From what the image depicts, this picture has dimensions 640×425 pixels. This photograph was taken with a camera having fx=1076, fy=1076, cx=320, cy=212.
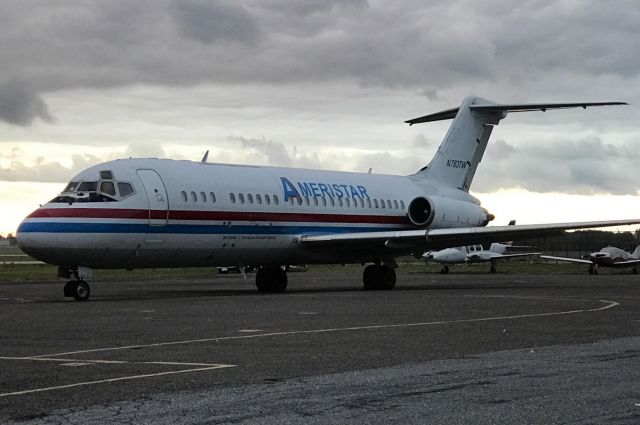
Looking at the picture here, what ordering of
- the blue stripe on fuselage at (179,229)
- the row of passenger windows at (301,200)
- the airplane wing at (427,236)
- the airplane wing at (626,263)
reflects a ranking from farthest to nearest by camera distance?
the airplane wing at (626,263), the airplane wing at (427,236), the row of passenger windows at (301,200), the blue stripe on fuselage at (179,229)

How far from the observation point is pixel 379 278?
36.0 meters

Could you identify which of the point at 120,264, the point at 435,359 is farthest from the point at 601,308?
the point at 120,264

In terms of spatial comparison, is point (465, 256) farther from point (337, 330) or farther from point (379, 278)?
point (337, 330)

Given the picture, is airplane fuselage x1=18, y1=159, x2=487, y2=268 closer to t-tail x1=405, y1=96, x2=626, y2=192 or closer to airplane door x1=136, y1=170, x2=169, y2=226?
airplane door x1=136, y1=170, x2=169, y2=226

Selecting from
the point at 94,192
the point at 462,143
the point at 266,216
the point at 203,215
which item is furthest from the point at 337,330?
the point at 462,143

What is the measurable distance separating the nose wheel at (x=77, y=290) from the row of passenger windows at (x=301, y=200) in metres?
4.07

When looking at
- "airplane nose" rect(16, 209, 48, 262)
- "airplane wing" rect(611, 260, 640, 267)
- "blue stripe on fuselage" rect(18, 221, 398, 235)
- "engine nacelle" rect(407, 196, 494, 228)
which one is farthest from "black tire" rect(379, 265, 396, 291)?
"airplane wing" rect(611, 260, 640, 267)

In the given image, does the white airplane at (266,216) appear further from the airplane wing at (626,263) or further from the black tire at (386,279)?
the airplane wing at (626,263)

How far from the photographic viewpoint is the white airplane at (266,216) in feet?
90.5

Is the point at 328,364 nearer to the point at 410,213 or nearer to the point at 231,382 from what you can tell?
the point at 231,382

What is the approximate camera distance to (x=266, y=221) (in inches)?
1282

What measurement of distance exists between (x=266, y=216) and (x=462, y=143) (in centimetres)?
1220

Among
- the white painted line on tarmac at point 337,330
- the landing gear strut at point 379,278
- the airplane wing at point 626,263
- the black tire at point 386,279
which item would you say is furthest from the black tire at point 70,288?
the airplane wing at point 626,263

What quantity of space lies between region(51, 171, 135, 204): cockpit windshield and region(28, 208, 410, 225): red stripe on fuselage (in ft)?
1.56
